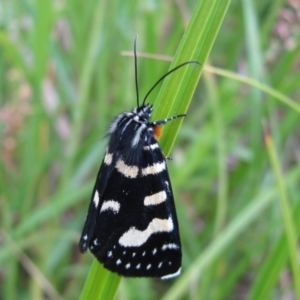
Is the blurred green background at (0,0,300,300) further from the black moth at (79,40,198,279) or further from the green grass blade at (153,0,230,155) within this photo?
the green grass blade at (153,0,230,155)

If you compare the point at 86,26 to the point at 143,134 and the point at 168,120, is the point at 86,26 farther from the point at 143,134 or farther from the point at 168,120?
the point at 168,120

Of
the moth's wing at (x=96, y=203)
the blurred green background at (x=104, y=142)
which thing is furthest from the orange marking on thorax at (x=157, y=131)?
the blurred green background at (x=104, y=142)

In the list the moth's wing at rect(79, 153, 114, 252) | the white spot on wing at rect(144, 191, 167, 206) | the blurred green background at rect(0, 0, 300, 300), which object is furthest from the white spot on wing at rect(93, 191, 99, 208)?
the blurred green background at rect(0, 0, 300, 300)

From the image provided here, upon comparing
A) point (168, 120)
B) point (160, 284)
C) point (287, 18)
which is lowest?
point (160, 284)

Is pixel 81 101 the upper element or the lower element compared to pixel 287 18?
lower

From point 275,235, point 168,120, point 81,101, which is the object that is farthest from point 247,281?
point 168,120

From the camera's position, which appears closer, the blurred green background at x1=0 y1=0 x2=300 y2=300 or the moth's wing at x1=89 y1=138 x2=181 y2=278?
the moth's wing at x1=89 y1=138 x2=181 y2=278

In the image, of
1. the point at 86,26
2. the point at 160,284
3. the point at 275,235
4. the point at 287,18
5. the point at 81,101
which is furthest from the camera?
the point at 160,284

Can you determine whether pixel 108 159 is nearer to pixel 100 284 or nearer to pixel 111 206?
pixel 111 206

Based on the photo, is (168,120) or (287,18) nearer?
(168,120)
